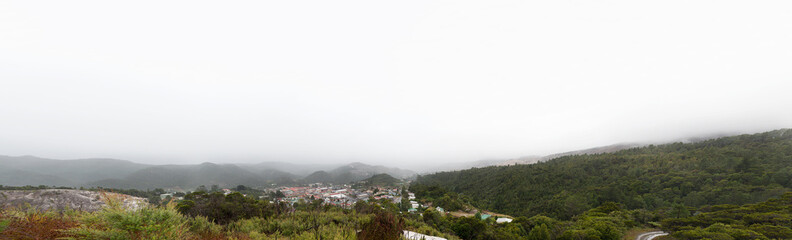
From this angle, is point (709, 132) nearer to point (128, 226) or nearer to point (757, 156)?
point (757, 156)

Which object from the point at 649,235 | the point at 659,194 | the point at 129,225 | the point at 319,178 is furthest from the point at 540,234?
the point at 319,178

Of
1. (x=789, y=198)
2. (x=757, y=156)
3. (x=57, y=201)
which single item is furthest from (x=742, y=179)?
(x=57, y=201)

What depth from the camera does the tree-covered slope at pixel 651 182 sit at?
4416 cm

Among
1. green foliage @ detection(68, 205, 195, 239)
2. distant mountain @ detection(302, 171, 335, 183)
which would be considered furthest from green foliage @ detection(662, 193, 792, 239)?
distant mountain @ detection(302, 171, 335, 183)

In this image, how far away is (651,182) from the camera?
2217 inches

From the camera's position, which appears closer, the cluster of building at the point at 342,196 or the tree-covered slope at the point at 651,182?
the tree-covered slope at the point at 651,182

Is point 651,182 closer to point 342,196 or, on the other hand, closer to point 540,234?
point 540,234

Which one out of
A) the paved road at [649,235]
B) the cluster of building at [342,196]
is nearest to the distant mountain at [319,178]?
the cluster of building at [342,196]

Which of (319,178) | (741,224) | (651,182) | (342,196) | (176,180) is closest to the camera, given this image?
(741,224)

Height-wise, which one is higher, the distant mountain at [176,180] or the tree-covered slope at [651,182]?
the tree-covered slope at [651,182]

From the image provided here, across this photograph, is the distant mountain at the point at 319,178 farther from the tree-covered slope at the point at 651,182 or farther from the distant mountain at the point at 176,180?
the tree-covered slope at the point at 651,182

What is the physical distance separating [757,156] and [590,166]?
3134 cm

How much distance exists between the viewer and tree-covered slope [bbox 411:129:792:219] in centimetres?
4416

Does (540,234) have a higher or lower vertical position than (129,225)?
lower
